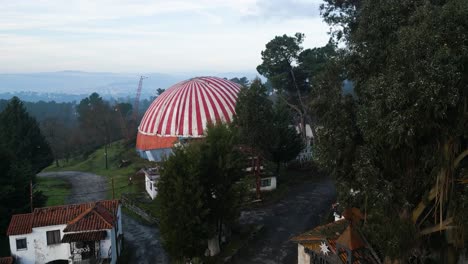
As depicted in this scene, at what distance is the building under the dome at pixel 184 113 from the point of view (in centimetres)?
4913

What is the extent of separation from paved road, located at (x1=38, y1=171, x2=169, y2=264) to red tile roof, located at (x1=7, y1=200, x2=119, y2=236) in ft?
13.2

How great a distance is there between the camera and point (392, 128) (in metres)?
12.5

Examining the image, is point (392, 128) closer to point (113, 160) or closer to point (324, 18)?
point (324, 18)

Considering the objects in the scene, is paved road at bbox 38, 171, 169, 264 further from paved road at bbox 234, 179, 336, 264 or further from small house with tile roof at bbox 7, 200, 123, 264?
paved road at bbox 234, 179, 336, 264

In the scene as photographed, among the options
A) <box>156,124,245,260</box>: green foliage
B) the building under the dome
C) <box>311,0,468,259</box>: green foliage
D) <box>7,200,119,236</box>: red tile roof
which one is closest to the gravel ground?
<box>156,124,245,260</box>: green foliage

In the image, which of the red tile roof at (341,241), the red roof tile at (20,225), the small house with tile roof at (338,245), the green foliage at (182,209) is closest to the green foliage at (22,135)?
the red roof tile at (20,225)

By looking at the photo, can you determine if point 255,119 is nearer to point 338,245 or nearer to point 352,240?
point 338,245

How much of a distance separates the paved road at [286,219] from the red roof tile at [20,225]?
13930mm

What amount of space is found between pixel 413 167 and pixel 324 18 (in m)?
15.7

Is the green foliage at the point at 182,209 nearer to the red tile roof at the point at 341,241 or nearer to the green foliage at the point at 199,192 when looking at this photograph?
the green foliage at the point at 199,192

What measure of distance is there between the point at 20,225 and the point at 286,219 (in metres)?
19.0

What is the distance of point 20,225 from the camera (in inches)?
1049

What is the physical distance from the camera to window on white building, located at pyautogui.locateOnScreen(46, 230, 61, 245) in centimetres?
2694

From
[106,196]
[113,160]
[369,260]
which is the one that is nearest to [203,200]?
[369,260]
